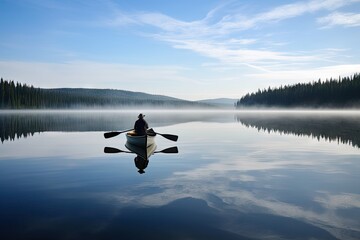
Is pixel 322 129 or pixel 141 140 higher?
pixel 141 140

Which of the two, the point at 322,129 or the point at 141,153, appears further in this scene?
the point at 322,129

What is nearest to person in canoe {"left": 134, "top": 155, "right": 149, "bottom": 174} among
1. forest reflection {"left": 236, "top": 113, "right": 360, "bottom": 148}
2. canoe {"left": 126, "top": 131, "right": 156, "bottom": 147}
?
canoe {"left": 126, "top": 131, "right": 156, "bottom": 147}

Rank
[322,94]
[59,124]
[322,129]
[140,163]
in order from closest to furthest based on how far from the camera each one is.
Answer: [140,163] → [322,129] → [59,124] → [322,94]

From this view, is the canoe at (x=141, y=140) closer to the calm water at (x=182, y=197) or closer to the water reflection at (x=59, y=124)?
the calm water at (x=182, y=197)

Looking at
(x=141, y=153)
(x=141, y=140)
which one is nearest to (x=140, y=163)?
(x=141, y=153)

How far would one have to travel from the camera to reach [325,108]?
16025 cm

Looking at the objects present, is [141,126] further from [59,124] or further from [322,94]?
[322,94]

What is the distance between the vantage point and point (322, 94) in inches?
6250

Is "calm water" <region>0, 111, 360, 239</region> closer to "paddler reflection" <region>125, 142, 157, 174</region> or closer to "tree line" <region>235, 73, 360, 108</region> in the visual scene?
"paddler reflection" <region>125, 142, 157, 174</region>

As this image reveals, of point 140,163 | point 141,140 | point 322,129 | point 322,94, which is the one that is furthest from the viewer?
point 322,94

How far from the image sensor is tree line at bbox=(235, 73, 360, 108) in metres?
142

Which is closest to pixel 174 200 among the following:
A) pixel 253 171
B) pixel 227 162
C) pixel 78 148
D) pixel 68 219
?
pixel 68 219

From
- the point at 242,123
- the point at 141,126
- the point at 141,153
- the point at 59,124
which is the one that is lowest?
the point at 141,153

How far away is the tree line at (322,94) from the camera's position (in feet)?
468
